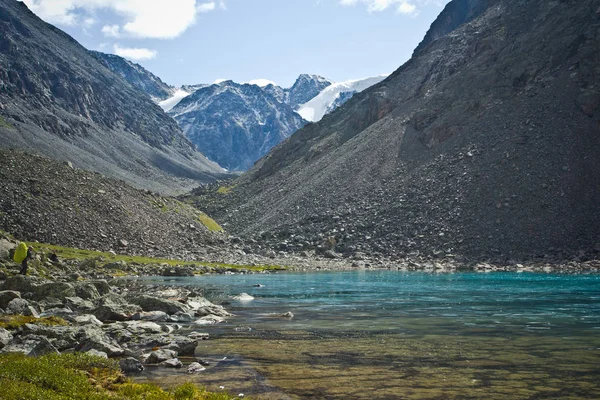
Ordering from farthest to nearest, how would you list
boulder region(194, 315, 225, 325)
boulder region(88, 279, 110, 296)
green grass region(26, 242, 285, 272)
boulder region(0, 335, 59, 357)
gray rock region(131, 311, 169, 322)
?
green grass region(26, 242, 285, 272) → boulder region(88, 279, 110, 296) → boulder region(194, 315, 225, 325) → gray rock region(131, 311, 169, 322) → boulder region(0, 335, 59, 357)

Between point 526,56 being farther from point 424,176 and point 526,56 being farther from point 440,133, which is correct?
point 424,176

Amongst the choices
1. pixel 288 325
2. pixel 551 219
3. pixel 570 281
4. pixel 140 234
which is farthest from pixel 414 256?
pixel 288 325

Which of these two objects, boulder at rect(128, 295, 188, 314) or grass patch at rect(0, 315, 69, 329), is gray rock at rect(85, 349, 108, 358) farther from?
boulder at rect(128, 295, 188, 314)

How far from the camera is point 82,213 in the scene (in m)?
87.6

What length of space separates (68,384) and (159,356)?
6.19 m

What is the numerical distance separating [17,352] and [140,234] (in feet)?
265

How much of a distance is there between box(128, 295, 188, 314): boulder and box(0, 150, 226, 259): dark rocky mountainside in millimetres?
53029

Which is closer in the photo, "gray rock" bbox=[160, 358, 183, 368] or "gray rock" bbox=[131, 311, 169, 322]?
"gray rock" bbox=[160, 358, 183, 368]

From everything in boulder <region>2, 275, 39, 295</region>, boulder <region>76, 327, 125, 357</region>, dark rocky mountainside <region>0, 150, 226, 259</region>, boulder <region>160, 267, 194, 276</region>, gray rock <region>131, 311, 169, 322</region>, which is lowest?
boulder <region>160, 267, 194, 276</region>

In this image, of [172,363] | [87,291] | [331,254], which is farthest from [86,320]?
[331,254]

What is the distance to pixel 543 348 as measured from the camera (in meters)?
21.2

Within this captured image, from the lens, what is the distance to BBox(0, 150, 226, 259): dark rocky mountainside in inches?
3147

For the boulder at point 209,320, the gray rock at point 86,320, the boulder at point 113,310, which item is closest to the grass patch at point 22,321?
the gray rock at point 86,320

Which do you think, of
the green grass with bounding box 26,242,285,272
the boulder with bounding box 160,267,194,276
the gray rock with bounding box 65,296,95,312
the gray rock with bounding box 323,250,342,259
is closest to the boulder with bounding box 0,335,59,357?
the gray rock with bounding box 65,296,95,312
